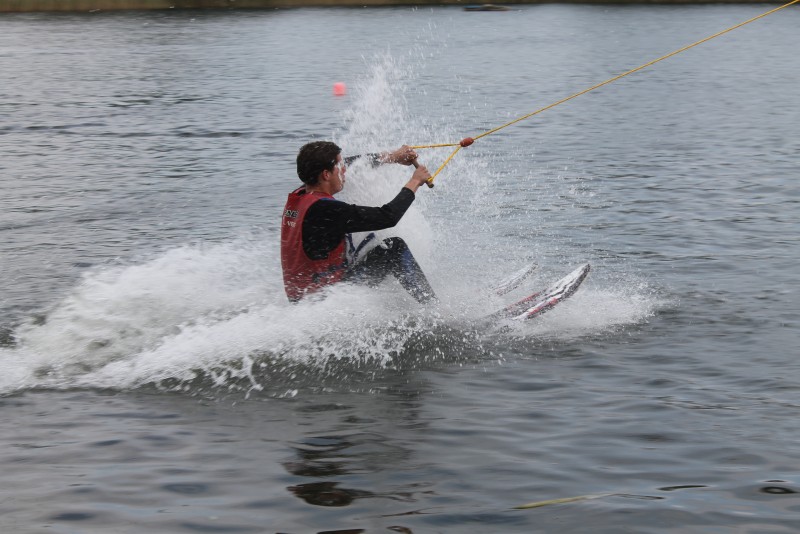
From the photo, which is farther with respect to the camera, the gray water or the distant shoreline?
the distant shoreline

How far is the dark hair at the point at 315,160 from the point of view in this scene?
8562 mm

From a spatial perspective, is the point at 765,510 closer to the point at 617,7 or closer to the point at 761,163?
the point at 761,163

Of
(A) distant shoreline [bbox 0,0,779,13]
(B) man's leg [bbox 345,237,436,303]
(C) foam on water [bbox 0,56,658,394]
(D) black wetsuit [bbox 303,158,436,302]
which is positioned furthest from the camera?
(A) distant shoreline [bbox 0,0,779,13]

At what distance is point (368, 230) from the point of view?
8703mm

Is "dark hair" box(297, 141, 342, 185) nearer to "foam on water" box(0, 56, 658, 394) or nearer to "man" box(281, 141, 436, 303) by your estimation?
"man" box(281, 141, 436, 303)

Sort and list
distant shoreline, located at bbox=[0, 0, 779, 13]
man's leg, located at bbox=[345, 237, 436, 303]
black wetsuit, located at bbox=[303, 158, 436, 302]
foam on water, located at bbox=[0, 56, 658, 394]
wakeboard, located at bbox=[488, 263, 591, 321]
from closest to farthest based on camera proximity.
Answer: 1. foam on water, located at bbox=[0, 56, 658, 394]
2. black wetsuit, located at bbox=[303, 158, 436, 302]
3. man's leg, located at bbox=[345, 237, 436, 303]
4. wakeboard, located at bbox=[488, 263, 591, 321]
5. distant shoreline, located at bbox=[0, 0, 779, 13]

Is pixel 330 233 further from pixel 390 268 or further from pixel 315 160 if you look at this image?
pixel 390 268

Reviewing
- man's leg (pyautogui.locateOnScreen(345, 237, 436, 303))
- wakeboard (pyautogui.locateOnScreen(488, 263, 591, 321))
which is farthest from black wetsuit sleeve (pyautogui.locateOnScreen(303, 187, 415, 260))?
wakeboard (pyautogui.locateOnScreen(488, 263, 591, 321))

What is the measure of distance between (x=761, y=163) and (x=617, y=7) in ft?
128

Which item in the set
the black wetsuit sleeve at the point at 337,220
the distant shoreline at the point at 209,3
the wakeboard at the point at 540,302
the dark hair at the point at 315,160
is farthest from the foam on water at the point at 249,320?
the distant shoreline at the point at 209,3

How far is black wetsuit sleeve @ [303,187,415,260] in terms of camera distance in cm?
852

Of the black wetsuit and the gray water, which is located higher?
the black wetsuit

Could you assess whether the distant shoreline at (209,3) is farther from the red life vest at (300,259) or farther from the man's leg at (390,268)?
the red life vest at (300,259)

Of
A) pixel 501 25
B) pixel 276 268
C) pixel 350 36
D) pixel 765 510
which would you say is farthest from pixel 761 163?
pixel 501 25
